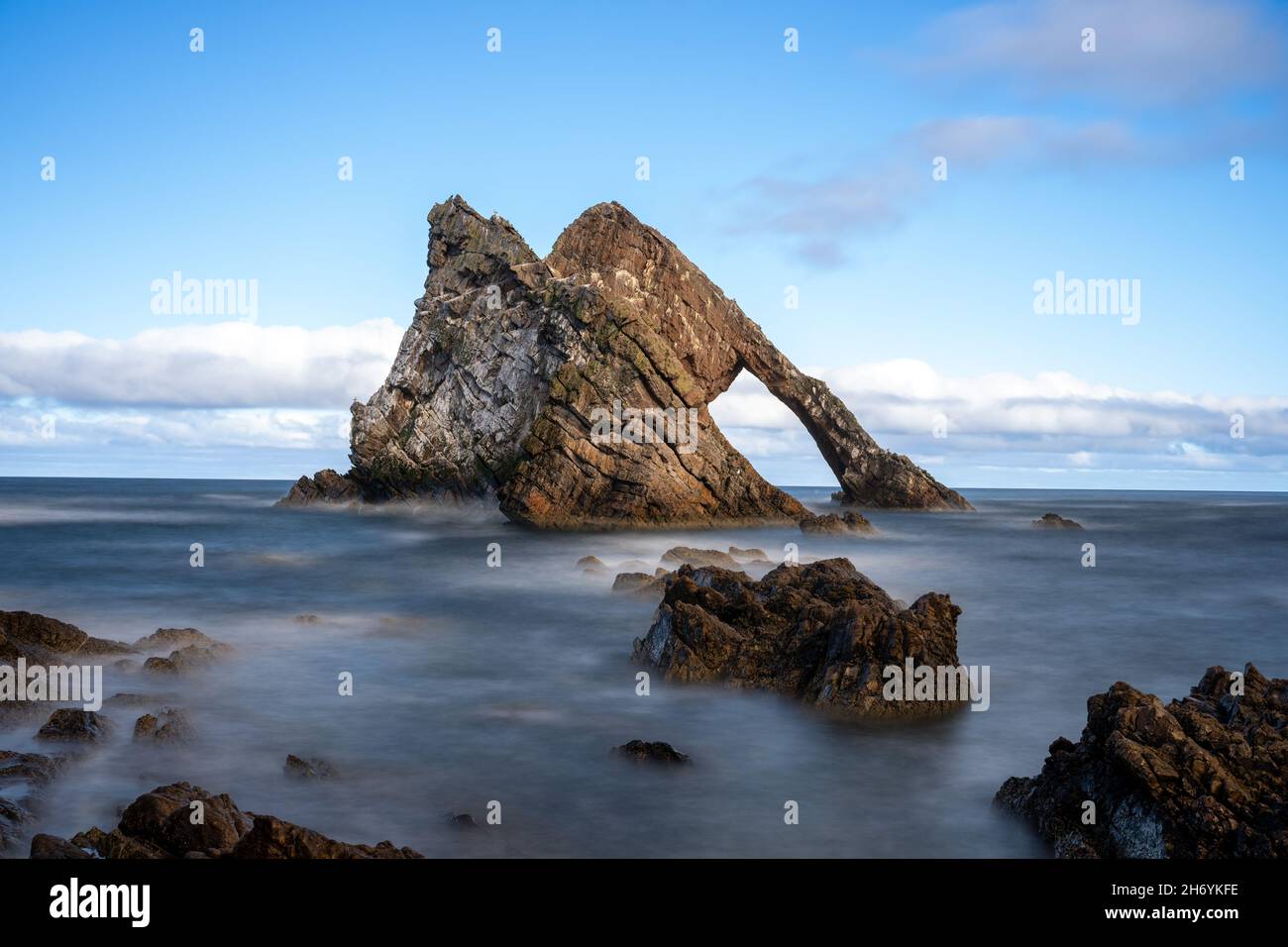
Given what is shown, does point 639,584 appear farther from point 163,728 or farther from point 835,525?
point 835,525

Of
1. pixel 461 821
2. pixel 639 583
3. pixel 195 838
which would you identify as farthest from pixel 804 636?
pixel 639 583

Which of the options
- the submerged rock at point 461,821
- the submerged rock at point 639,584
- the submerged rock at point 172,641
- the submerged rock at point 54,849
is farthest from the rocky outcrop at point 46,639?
the submerged rock at point 639,584

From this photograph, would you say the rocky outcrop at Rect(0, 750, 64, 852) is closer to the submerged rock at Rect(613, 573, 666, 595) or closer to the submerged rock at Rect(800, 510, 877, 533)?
the submerged rock at Rect(613, 573, 666, 595)

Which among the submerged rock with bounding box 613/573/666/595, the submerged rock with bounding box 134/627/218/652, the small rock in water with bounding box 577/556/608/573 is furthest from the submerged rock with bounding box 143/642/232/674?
the small rock in water with bounding box 577/556/608/573

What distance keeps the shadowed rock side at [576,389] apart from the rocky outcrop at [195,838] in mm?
31607

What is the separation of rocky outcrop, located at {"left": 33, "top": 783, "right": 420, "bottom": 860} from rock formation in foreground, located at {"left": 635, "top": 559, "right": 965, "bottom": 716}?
632 centimetres

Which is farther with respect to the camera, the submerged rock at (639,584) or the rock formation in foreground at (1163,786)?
the submerged rock at (639,584)

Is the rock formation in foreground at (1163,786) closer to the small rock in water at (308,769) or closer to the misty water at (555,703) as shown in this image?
the misty water at (555,703)

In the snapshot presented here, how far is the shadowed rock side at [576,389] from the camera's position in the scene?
1544 inches

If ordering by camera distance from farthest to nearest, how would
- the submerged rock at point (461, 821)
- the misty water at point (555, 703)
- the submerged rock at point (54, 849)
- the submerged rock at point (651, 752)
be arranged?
the submerged rock at point (651, 752) → the misty water at point (555, 703) → the submerged rock at point (461, 821) → the submerged rock at point (54, 849)

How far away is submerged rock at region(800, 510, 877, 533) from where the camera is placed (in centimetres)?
3925

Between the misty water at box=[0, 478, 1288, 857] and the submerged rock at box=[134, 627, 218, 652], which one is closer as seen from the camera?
the misty water at box=[0, 478, 1288, 857]
